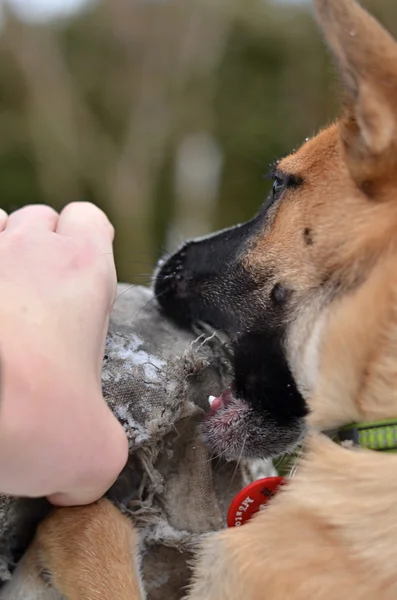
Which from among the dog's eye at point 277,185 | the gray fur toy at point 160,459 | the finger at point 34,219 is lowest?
the gray fur toy at point 160,459

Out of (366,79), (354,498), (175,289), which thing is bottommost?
(175,289)

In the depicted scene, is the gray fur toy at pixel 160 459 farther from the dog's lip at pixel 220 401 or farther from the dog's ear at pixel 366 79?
the dog's ear at pixel 366 79

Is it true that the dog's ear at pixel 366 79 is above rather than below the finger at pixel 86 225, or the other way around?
above

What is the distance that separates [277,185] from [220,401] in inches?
17.1

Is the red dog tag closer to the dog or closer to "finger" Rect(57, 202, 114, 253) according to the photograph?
the dog

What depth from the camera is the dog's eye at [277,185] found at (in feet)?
4.29

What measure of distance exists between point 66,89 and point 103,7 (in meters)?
1.39

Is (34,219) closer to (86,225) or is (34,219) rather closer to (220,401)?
(86,225)

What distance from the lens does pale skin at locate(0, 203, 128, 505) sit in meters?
0.86

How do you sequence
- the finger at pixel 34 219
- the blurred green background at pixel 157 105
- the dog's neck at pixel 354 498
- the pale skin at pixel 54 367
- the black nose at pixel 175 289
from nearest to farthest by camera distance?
1. the pale skin at pixel 54 367
2. the dog's neck at pixel 354 498
3. the finger at pixel 34 219
4. the black nose at pixel 175 289
5. the blurred green background at pixel 157 105

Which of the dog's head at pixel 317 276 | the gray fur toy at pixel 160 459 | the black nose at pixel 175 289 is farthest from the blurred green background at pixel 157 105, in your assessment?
the gray fur toy at pixel 160 459

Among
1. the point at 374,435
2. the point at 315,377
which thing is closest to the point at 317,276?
the point at 315,377

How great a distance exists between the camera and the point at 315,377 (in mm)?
1185

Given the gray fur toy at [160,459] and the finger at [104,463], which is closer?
the finger at [104,463]
